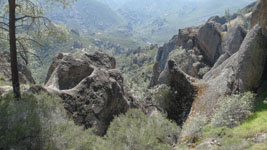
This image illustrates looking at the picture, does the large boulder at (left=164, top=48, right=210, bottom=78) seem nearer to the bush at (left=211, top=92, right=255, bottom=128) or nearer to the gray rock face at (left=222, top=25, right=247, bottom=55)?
the gray rock face at (left=222, top=25, right=247, bottom=55)

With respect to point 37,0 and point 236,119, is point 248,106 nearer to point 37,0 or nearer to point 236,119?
point 236,119

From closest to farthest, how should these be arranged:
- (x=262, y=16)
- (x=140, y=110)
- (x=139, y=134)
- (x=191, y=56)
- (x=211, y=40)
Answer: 1. (x=139, y=134)
2. (x=140, y=110)
3. (x=262, y=16)
4. (x=211, y=40)
5. (x=191, y=56)

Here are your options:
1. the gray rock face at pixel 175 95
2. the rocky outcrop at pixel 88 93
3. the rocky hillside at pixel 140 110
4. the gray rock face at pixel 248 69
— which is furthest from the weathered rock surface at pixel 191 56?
the rocky outcrop at pixel 88 93

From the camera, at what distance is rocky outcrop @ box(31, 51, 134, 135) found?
16.9 metres

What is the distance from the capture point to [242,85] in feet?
62.2

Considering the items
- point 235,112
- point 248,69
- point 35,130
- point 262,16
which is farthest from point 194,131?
point 262,16

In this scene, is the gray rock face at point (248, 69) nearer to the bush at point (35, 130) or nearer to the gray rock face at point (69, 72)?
the gray rock face at point (69, 72)

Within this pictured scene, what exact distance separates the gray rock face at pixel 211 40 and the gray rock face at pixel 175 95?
116ft

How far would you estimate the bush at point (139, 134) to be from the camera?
12109mm

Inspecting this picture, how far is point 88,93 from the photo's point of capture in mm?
18312

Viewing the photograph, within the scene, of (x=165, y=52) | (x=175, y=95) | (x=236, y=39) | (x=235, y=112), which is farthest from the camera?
(x=165, y=52)

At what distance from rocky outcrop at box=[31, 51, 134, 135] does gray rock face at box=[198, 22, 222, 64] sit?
41.6 metres

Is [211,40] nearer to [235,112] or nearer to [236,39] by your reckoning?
[236,39]

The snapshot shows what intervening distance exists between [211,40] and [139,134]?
53779mm
